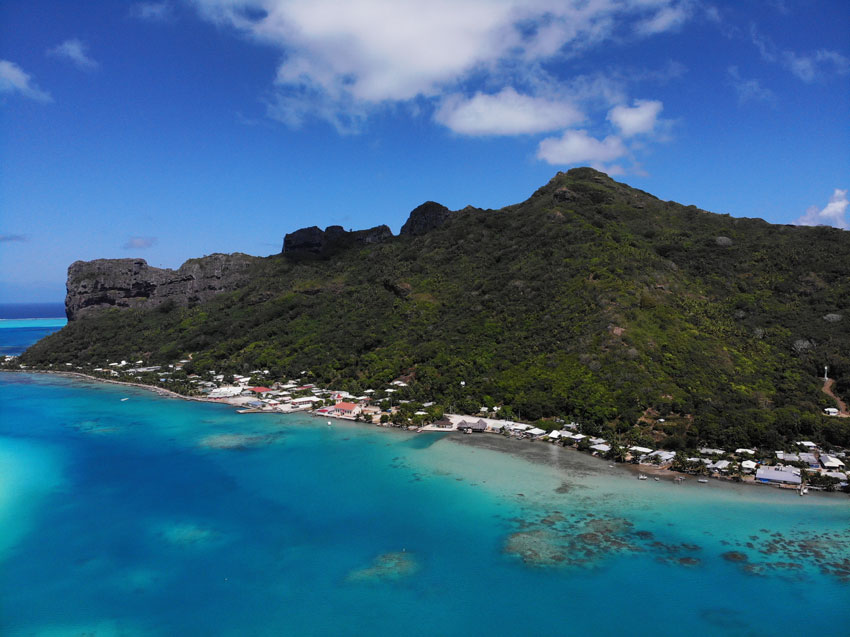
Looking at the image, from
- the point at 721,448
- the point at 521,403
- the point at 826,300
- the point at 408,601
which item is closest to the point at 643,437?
the point at 721,448

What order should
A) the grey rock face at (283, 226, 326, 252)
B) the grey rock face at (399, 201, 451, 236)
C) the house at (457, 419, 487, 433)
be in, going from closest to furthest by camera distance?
1. the house at (457, 419, 487, 433)
2. the grey rock face at (399, 201, 451, 236)
3. the grey rock face at (283, 226, 326, 252)

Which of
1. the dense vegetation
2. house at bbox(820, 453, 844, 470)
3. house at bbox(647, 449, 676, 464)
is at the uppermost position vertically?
the dense vegetation

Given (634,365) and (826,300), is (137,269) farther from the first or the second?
(826,300)

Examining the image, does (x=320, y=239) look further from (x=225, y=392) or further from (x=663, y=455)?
(x=663, y=455)

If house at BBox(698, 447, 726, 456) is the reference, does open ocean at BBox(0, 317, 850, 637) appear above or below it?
below

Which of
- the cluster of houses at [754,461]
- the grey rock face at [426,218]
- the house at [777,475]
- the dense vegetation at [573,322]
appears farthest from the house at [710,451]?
the grey rock face at [426,218]

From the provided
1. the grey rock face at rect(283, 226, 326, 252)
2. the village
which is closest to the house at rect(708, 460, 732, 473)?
the village

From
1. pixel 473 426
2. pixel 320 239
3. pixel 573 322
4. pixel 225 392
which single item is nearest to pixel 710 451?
pixel 473 426

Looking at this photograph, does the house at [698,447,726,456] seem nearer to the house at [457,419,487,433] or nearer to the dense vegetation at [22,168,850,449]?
the dense vegetation at [22,168,850,449]
